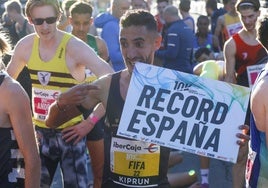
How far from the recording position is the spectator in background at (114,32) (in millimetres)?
7520

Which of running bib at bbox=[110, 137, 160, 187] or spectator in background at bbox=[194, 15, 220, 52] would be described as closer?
running bib at bbox=[110, 137, 160, 187]

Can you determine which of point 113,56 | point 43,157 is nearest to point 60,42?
point 43,157

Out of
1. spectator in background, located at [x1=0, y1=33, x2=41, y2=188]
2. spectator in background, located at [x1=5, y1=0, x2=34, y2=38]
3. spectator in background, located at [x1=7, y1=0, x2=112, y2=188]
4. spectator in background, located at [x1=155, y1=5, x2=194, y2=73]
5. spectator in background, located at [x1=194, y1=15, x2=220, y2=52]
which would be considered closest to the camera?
spectator in background, located at [x1=0, y1=33, x2=41, y2=188]

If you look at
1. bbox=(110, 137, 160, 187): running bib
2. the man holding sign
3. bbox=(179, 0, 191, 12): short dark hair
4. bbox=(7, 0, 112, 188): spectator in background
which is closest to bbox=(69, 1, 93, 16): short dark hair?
bbox=(7, 0, 112, 188): spectator in background

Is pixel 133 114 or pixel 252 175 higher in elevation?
pixel 133 114

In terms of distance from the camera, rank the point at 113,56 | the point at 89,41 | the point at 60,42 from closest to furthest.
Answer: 1. the point at 60,42
2. the point at 89,41
3. the point at 113,56

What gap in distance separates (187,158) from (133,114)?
4.58 m

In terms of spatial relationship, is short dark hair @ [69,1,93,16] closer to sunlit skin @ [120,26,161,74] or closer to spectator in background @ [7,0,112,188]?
spectator in background @ [7,0,112,188]

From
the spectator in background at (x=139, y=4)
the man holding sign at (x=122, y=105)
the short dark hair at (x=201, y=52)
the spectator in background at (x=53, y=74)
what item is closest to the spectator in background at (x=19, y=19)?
the spectator in background at (x=139, y=4)

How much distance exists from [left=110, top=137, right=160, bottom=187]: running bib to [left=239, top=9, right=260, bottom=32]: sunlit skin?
292 centimetres

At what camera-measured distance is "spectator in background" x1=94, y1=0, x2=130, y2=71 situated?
296 inches

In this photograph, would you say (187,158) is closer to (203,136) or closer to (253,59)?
(253,59)

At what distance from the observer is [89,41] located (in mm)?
→ 6000

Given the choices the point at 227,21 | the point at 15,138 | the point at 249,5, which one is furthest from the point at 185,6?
the point at 15,138
